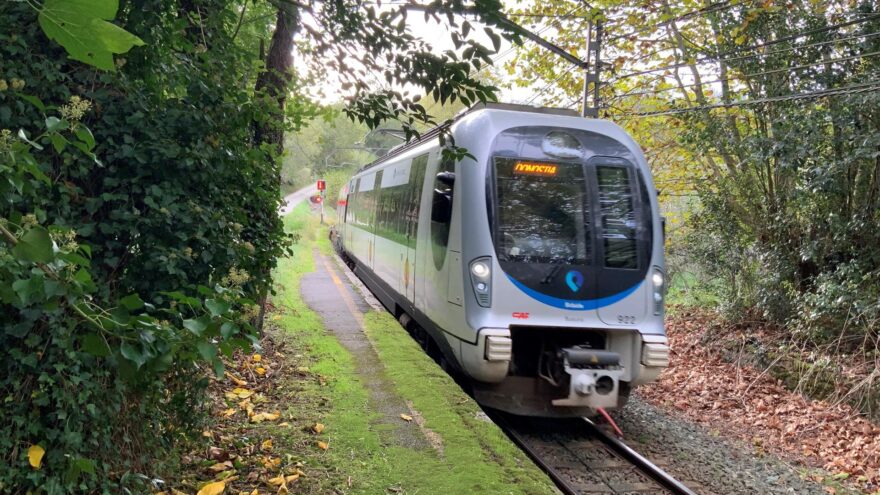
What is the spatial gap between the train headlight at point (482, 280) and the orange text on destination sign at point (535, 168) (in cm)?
100

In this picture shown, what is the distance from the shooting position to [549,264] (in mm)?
5770

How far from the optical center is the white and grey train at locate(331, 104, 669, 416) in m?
5.62

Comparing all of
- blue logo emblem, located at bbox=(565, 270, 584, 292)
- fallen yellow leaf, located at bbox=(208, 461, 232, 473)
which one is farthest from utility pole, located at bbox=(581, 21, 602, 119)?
fallen yellow leaf, located at bbox=(208, 461, 232, 473)

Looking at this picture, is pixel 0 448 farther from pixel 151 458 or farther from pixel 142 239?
pixel 142 239

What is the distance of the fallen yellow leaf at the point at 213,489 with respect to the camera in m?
3.17

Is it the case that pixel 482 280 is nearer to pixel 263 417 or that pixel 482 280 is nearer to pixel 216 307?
pixel 263 417

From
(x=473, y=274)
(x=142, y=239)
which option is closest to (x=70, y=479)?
(x=142, y=239)

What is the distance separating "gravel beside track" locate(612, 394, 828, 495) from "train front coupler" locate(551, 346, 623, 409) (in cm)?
78

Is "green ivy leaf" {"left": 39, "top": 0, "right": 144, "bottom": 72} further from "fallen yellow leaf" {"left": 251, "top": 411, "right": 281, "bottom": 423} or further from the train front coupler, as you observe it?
the train front coupler

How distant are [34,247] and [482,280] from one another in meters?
4.58

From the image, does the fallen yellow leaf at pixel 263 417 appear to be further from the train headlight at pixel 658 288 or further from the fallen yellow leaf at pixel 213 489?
the train headlight at pixel 658 288

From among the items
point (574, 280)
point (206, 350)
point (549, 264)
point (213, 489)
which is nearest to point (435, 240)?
point (549, 264)

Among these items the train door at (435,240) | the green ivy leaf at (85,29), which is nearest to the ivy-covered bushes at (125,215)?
the green ivy leaf at (85,29)

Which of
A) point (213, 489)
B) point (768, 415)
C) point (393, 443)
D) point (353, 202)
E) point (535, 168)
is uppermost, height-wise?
point (535, 168)
